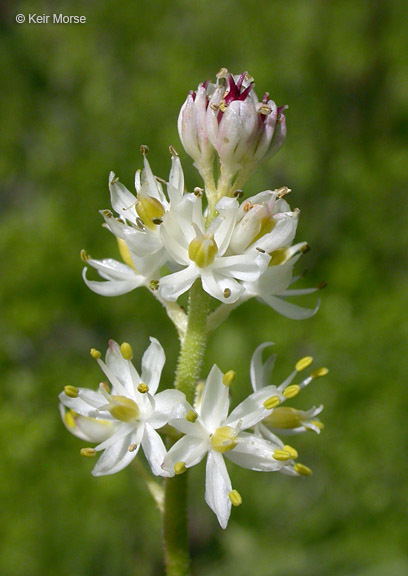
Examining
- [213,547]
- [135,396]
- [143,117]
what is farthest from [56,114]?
[135,396]

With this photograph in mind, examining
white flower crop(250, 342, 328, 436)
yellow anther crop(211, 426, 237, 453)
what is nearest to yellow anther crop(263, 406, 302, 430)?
white flower crop(250, 342, 328, 436)

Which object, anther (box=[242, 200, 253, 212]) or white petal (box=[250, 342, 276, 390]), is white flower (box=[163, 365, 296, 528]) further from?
anther (box=[242, 200, 253, 212])

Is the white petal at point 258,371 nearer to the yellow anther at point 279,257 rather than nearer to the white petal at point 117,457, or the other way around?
the yellow anther at point 279,257

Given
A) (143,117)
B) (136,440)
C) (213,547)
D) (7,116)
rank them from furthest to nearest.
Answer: (7,116) < (143,117) < (213,547) < (136,440)

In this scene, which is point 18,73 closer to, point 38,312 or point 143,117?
point 143,117

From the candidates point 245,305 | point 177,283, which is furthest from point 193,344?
point 245,305

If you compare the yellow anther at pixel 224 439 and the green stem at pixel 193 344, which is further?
the green stem at pixel 193 344

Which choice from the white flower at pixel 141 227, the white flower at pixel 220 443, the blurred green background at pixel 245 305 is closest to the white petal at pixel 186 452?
the white flower at pixel 220 443
